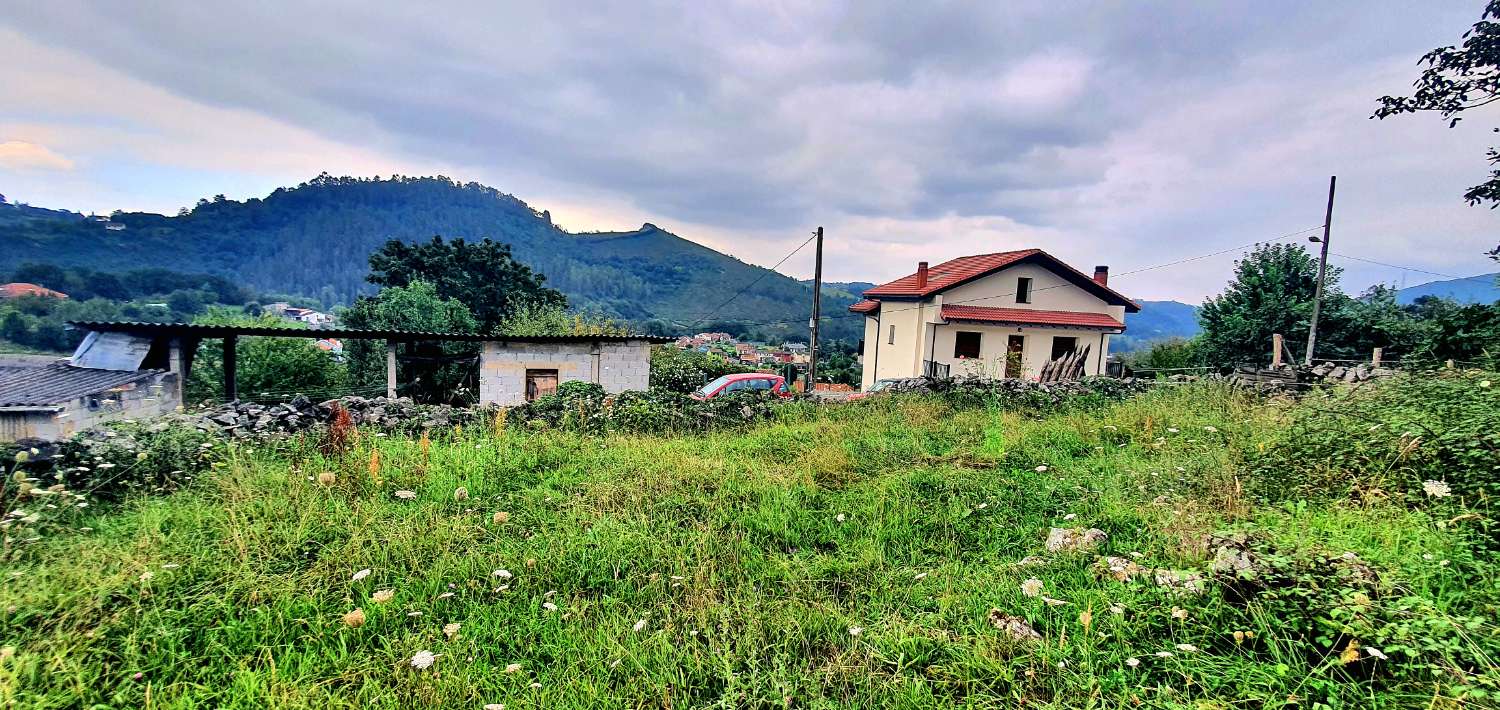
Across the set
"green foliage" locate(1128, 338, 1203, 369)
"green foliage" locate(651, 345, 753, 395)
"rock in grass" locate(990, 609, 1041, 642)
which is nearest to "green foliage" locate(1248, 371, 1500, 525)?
"rock in grass" locate(990, 609, 1041, 642)

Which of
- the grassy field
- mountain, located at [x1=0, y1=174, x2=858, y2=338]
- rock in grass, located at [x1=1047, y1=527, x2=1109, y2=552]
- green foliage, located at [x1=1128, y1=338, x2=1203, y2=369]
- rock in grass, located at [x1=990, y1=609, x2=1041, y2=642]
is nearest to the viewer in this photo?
the grassy field

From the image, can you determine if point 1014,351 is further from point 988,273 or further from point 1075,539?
point 1075,539

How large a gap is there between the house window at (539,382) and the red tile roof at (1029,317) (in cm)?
1232

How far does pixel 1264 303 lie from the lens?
19.2m

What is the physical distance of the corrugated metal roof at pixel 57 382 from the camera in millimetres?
8172

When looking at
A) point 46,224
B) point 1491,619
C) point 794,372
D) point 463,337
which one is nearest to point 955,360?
point 794,372

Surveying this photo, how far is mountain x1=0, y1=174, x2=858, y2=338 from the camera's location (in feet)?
215

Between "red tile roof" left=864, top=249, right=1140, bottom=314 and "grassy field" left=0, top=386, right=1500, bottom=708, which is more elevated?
"red tile roof" left=864, top=249, right=1140, bottom=314

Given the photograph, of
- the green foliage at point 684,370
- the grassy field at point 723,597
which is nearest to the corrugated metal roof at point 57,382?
the grassy field at point 723,597

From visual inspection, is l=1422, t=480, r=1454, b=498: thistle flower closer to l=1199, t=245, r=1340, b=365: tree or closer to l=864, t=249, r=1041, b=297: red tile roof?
l=864, t=249, r=1041, b=297: red tile roof

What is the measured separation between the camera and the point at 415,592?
2934 millimetres

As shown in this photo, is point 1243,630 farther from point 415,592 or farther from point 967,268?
point 967,268

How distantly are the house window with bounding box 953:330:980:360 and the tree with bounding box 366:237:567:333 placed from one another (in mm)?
22722

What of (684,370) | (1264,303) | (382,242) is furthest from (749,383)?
(382,242)
